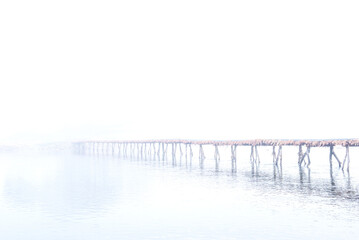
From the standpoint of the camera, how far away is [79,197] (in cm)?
3700

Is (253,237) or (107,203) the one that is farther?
(107,203)

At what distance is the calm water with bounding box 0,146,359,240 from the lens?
23.8 metres

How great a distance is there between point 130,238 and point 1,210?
517 inches

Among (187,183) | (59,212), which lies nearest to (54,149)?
(187,183)

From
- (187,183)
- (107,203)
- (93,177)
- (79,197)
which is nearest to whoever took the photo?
(107,203)

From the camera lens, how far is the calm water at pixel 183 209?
78.0ft

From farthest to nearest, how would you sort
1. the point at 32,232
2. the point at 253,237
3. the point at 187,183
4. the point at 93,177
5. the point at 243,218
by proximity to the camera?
the point at 93,177 → the point at 187,183 → the point at 243,218 → the point at 32,232 → the point at 253,237

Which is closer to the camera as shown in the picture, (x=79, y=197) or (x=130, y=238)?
(x=130, y=238)

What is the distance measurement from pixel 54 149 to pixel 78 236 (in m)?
150

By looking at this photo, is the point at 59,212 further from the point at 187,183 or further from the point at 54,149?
the point at 54,149

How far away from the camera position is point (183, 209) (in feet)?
99.7

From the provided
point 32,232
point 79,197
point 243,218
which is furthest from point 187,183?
point 32,232

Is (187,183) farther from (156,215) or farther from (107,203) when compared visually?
(156,215)

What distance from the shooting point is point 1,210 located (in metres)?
31.6
